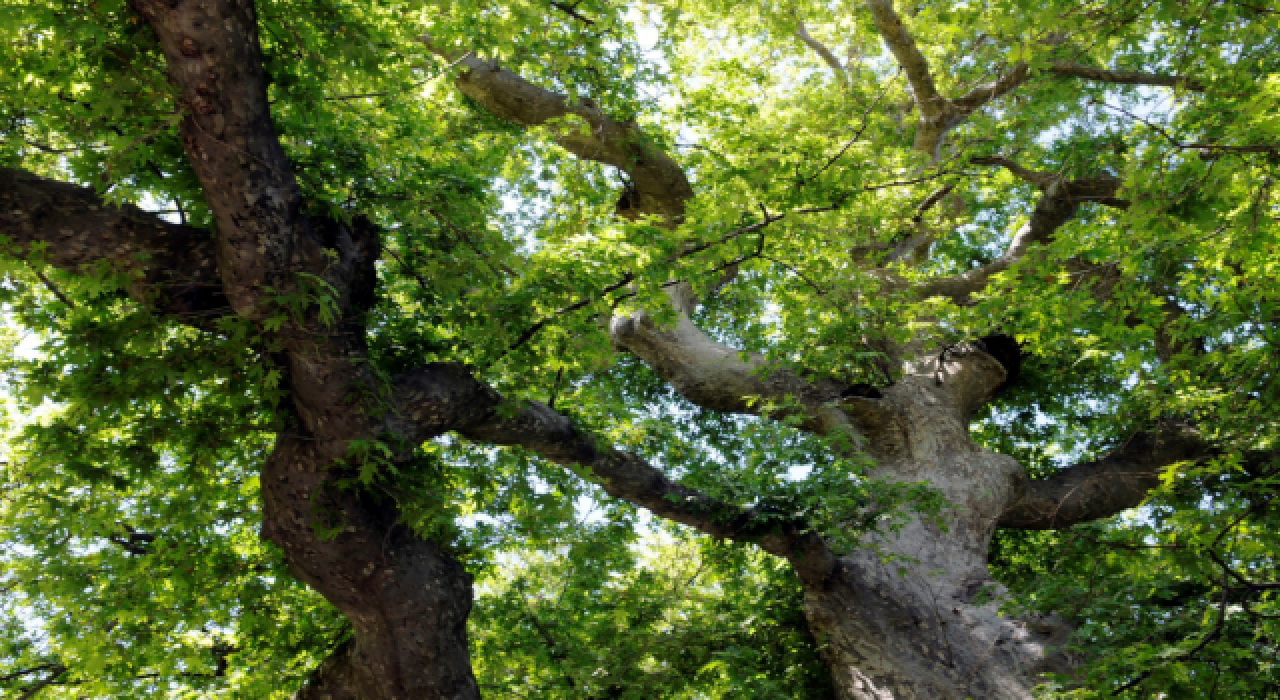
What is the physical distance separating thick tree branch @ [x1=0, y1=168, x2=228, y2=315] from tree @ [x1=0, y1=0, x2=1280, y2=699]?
2 cm

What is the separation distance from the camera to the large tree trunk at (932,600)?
5.89 m

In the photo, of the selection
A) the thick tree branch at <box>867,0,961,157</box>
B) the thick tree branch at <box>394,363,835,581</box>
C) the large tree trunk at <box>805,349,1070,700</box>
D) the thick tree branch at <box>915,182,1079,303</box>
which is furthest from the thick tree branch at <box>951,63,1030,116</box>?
the thick tree branch at <box>394,363,835,581</box>

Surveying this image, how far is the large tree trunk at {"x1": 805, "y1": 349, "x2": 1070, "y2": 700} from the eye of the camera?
5.89 metres

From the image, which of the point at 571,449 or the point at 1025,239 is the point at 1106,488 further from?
the point at 571,449

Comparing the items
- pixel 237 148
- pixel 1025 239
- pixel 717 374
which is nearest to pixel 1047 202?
pixel 1025 239

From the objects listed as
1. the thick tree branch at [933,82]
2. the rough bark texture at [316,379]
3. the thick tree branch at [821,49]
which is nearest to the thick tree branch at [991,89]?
the thick tree branch at [933,82]

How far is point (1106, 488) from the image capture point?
26.9ft

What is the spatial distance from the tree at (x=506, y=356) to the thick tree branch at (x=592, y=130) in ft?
0.14

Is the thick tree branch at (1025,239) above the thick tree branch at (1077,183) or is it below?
below

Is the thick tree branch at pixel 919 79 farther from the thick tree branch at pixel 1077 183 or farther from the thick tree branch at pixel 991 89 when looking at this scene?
the thick tree branch at pixel 1077 183

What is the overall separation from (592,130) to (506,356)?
3.55 m

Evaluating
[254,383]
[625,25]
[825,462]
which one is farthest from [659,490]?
[625,25]

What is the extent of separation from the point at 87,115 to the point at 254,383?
148 centimetres

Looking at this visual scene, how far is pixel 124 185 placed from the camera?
382 cm
